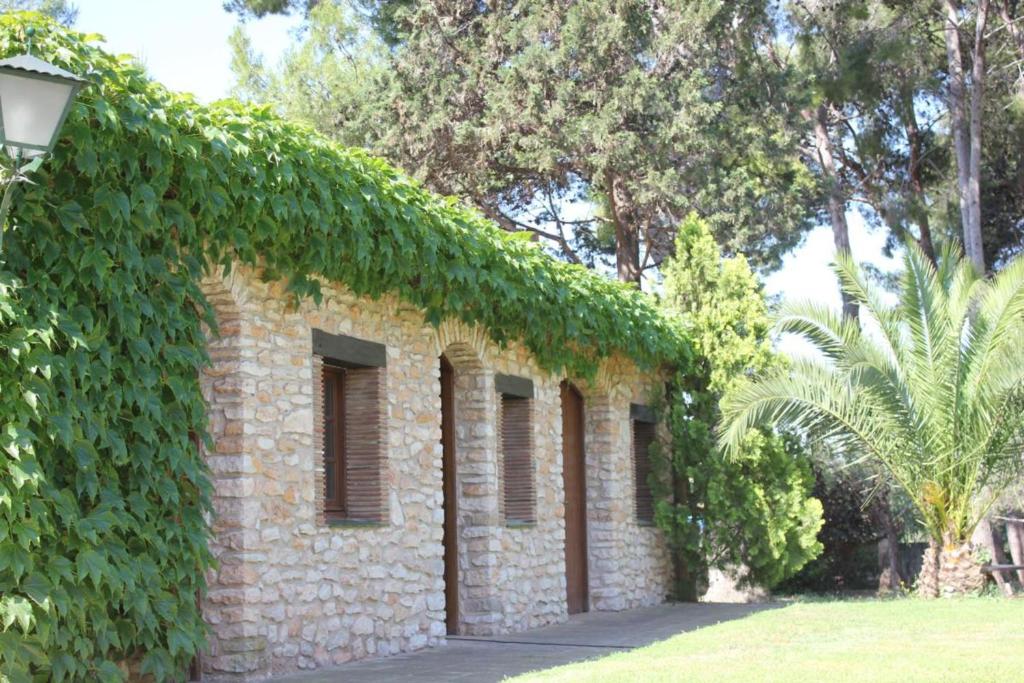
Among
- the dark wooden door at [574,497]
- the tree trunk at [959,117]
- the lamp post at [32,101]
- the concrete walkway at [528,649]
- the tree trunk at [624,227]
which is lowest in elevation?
the concrete walkway at [528,649]

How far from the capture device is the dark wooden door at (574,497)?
47.3 ft

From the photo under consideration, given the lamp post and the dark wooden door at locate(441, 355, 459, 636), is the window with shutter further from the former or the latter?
the lamp post

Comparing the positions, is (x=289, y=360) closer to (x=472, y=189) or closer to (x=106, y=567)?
(x=106, y=567)

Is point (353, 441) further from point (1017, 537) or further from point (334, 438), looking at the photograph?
point (1017, 537)

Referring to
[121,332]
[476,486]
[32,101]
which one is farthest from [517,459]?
[32,101]

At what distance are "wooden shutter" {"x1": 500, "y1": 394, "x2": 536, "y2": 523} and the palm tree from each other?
339 cm

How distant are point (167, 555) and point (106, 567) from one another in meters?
0.61

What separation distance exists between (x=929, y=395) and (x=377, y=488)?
7832 mm

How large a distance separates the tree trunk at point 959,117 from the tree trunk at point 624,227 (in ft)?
18.1

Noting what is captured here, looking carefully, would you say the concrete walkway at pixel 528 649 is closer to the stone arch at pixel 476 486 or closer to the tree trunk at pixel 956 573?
the stone arch at pixel 476 486

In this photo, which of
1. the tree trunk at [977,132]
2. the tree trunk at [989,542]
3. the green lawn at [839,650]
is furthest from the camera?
the tree trunk at [977,132]

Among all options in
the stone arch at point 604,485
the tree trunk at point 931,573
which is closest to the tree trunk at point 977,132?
the tree trunk at point 931,573

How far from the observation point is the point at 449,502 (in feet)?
38.5

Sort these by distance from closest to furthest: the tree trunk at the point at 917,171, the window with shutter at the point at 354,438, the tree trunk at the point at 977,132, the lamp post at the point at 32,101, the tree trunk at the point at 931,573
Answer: the lamp post at the point at 32,101 → the window with shutter at the point at 354,438 → the tree trunk at the point at 931,573 → the tree trunk at the point at 977,132 → the tree trunk at the point at 917,171
